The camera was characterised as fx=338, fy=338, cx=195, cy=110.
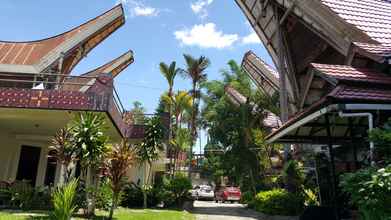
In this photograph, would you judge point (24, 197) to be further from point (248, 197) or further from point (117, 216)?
point (248, 197)

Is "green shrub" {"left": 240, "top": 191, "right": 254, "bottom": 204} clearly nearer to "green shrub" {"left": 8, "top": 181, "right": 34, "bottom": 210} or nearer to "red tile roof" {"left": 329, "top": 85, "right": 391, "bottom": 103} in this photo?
"green shrub" {"left": 8, "top": 181, "right": 34, "bottom": 210}

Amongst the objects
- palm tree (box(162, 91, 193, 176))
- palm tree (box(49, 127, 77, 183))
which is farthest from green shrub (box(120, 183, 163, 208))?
palm tree (box(162, 91, 193, 176))

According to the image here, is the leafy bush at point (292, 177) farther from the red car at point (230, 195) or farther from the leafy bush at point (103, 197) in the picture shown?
the red car at point (230, 195)

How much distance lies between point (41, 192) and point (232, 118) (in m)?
15.6

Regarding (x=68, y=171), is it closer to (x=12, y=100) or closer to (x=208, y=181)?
(x=12, y=100)

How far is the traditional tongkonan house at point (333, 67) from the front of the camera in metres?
6.96

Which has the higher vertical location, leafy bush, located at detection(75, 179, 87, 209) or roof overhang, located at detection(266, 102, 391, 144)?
roof overhang, located at detection(266, 102, 391, 144)

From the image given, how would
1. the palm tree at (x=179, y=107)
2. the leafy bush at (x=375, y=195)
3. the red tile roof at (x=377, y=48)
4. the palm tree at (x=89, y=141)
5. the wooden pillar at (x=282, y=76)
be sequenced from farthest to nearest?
the palm tree at (x=179, y=107), the wooden pillar at (x=282, y=76), the palm tree at (x=89, y=141), the red tile roof at (x=377, y=48), the leafy bush at (x=375, y=195)

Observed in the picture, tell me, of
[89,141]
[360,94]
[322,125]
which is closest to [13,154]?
[89,141]

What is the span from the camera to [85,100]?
42.4ft

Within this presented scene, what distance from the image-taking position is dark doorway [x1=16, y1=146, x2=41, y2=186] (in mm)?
18328

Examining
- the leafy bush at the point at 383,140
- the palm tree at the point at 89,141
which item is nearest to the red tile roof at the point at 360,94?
the leafy bush at the point at 383,140

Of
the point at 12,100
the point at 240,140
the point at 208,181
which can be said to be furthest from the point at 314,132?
the point at 208,181

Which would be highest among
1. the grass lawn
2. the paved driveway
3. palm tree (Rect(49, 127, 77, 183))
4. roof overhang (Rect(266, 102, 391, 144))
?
roof overhang (Rect(266, 102, 391, 144))
